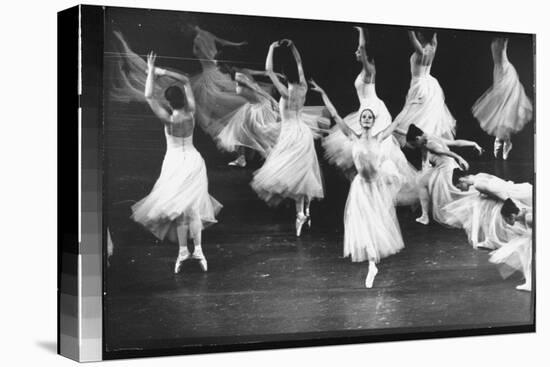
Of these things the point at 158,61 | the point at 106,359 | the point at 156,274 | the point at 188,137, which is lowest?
the point at 106,359

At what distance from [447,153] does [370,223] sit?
2.62 feet

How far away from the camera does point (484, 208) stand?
8633mm

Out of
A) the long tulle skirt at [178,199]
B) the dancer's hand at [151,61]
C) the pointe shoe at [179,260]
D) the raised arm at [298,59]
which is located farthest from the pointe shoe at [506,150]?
the dancer's hand at [151,61]

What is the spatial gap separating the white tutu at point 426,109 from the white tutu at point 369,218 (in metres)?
0.35

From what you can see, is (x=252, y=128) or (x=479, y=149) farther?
(x=479, y=149)

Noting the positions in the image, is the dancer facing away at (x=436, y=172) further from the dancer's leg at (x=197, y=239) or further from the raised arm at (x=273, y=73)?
the dancer's leg at (x=197, y=239)

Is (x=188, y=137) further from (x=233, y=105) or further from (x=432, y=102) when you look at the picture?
(x=432, y=102)

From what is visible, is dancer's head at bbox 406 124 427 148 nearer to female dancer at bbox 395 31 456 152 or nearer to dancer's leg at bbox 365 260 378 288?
female dancer at bbox 395 31 456 152

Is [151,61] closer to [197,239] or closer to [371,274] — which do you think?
[197,239]

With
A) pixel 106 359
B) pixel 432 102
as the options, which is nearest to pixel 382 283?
pixel 432 102

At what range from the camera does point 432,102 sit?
844 cm

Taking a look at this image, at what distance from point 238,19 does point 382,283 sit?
2.03 metres

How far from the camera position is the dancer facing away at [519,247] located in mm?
8680

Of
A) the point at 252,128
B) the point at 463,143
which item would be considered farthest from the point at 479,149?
the point at 252,128
